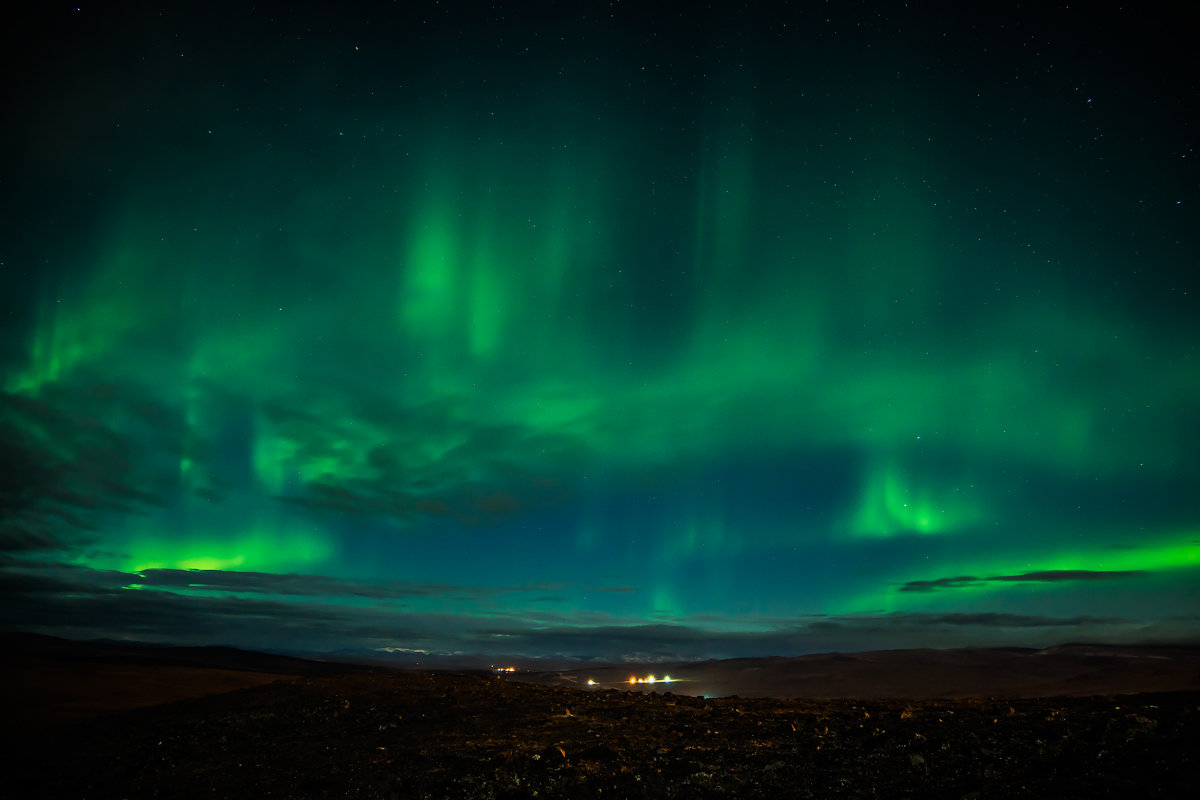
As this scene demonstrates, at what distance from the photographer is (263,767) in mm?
13391

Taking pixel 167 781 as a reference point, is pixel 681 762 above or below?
above

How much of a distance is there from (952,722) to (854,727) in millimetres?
1999

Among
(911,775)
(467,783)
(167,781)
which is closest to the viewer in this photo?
(911,775)

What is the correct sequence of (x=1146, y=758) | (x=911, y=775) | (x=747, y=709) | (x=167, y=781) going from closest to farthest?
(x=1146, y=758) < (x=911, y=775) < (x=167, y=781) < (x=747, y=709)

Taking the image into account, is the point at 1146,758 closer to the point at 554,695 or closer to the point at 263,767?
the point at 554,695

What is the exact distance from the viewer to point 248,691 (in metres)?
20.4

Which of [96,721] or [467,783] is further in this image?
[96,721]

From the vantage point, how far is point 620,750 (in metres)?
13.2

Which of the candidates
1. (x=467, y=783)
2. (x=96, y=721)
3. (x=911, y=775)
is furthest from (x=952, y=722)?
(x=96, y=721)

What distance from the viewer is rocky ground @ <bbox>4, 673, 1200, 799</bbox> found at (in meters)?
10.4

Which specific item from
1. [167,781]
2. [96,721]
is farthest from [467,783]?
[96,721]

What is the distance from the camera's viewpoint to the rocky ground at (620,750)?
10391 millimetres

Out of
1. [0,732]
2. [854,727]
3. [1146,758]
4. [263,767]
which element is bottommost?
[0,732]

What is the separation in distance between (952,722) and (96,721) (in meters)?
23.4
